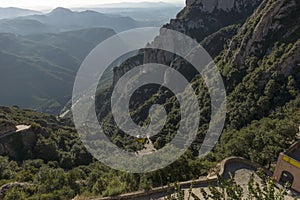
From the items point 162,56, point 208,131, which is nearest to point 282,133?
point 208,131

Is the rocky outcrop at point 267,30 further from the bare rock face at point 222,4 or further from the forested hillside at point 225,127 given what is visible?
the bare rock face at point 222,4

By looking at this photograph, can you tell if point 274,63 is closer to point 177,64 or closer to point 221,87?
point 221,87

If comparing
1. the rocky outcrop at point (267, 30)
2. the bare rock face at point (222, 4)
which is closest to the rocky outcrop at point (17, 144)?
the rocky outcrop at point (267, 30)

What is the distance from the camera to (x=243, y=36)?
189ft

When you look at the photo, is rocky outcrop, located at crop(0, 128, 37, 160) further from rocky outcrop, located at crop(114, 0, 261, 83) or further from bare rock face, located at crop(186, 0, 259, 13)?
bare rock face, located at crop(186, 0, 259, 13)

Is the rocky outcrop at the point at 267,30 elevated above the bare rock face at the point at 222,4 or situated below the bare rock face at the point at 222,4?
below

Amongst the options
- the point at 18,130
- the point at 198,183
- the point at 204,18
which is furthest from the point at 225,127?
the point at 204,18

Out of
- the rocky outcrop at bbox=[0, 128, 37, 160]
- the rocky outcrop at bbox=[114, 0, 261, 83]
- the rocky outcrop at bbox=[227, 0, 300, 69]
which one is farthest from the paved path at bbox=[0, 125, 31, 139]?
the rocky outcrop at bbox=[114, 0, 261, 83]

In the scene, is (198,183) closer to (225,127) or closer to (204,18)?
(225,127)

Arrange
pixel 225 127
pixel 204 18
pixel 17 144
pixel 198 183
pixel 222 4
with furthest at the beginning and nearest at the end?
pixel 204 18, pixel 222 4, pixel 225 127, pixel 17 144, pixel 198 183

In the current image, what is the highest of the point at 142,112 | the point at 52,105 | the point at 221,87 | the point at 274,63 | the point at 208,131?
the point at 274,63

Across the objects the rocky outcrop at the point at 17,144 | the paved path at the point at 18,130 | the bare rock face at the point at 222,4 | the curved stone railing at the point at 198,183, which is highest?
the bare rock face at the point at 222,4

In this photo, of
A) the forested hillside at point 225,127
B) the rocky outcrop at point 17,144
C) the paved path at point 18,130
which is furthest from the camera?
the paved path at point 18,130

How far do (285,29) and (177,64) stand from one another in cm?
2903
